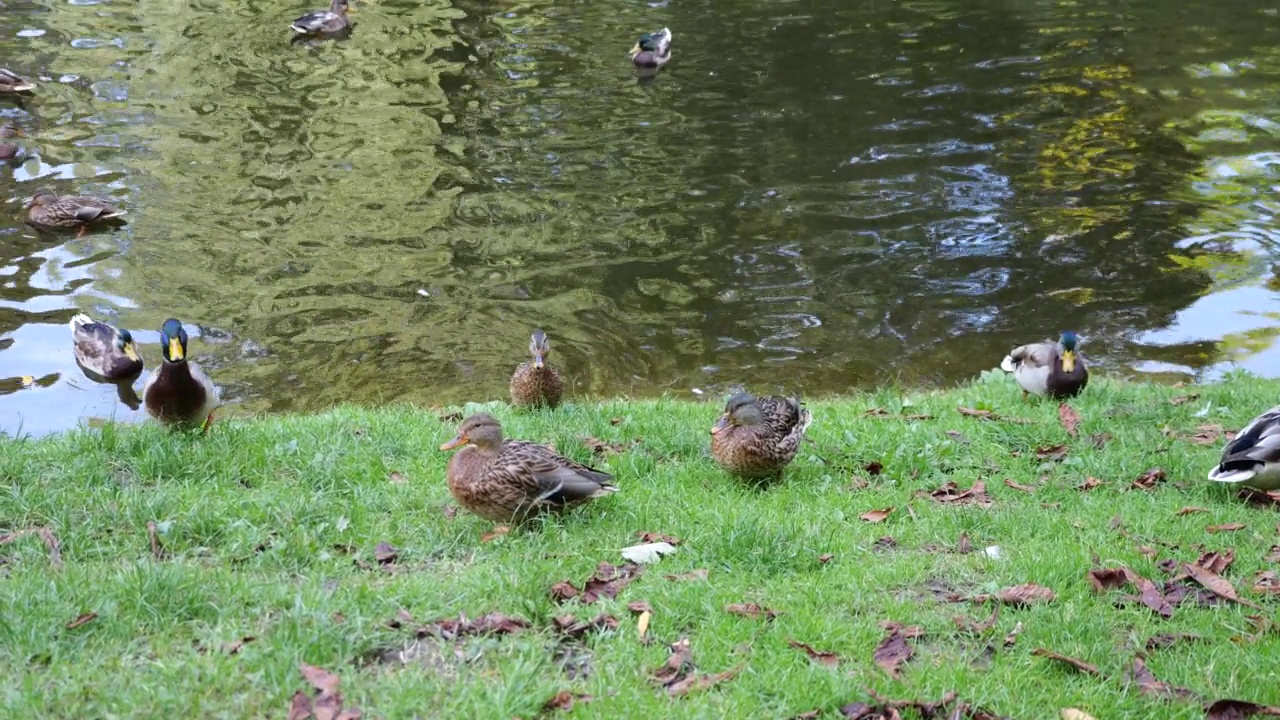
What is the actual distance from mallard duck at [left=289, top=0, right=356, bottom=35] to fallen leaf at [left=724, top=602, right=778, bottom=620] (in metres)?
18.1

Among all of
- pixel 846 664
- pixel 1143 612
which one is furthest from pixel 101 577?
pixel 1143 612

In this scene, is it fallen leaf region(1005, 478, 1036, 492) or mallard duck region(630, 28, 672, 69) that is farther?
mallard duck region(630, 28, 672, 69)

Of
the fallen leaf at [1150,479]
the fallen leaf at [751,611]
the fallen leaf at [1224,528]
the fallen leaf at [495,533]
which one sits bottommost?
the fallen leaf at [1150,479]

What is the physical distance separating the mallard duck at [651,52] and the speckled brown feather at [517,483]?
46.2ft

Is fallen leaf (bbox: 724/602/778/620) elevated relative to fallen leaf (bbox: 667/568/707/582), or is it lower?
elevated

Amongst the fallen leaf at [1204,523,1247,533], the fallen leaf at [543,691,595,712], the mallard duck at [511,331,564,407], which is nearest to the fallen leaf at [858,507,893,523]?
the fallen leaf at [1204,523,1247,533]

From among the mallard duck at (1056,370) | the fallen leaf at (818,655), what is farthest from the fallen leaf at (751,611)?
the mallard duck at (1056,370)

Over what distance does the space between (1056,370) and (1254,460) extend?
2395 millimetres

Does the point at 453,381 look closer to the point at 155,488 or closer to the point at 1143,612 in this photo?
the point at 155,488

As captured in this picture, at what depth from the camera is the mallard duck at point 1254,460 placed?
253 inches

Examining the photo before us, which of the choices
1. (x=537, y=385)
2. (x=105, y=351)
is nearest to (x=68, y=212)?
(x=105, y=351)

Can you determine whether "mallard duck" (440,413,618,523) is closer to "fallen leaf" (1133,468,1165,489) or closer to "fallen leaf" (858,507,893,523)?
"fallen leaf" (858,507,893,523)

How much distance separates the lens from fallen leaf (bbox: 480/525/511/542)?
5.69 meters

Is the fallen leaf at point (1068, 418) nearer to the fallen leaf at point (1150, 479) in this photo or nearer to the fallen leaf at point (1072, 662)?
the fallen leaf at point (1150, 479)
